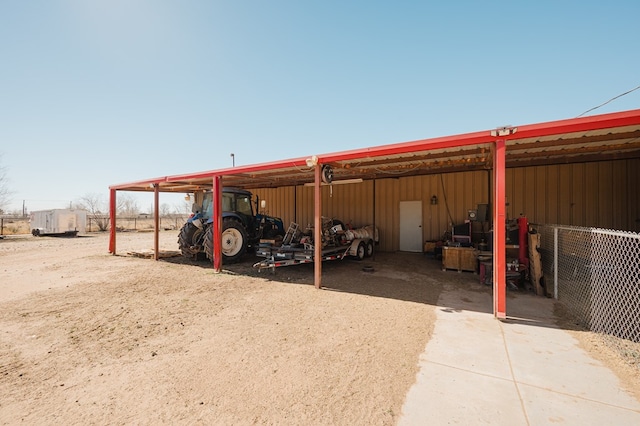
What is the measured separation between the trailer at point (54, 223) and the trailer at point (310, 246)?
713 inches

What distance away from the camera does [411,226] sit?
10.2 m

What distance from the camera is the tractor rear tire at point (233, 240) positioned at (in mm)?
7812

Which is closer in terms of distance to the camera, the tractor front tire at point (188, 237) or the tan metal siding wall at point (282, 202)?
the tractor front tire at point (188, 237)

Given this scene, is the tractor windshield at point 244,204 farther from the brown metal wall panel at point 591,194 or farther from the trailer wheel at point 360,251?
the brown metal wall panel at point 591,194

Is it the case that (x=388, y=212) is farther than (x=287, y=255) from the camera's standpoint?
Yes

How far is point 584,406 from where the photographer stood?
2.13 metres

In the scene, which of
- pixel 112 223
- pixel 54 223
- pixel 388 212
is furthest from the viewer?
pixel 54 223

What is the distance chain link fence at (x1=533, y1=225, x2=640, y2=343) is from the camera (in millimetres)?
3688

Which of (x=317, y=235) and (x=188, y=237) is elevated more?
(x=317, y=235)

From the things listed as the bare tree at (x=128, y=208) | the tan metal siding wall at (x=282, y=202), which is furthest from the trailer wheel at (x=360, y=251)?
the bare tree at (x=128, y=208)

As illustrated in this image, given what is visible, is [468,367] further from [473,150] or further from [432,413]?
[473,150]

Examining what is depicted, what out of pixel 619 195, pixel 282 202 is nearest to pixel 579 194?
pixel 619 195

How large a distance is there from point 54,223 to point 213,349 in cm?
2165

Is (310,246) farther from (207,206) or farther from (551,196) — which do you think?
(551,196)
